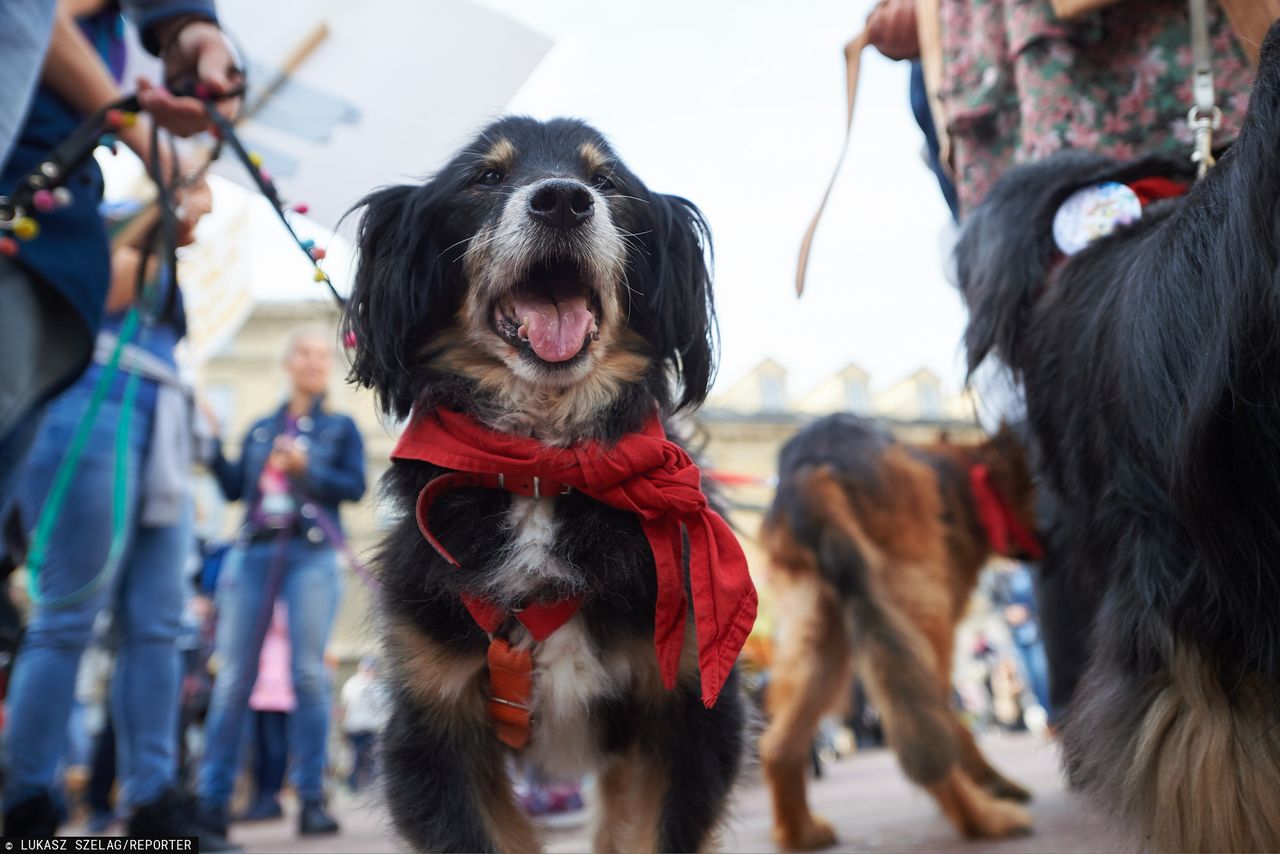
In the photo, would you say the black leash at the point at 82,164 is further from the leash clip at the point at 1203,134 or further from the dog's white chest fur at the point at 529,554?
the leash clip at the point at 1203,134

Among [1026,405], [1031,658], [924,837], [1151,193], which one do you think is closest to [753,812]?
[924,837]

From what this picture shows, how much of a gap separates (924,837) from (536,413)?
2129 mm

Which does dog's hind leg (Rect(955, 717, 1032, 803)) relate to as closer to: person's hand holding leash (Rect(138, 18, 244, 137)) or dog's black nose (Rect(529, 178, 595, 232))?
dog's black nose (Rect(529, 178, 595, 232))

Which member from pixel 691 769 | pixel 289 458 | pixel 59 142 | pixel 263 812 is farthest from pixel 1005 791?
pixel 263 812

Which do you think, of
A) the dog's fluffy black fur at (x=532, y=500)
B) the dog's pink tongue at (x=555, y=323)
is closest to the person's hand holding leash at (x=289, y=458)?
the dog's fluffy black fur at (x=532, y=500)

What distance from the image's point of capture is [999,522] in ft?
13.7

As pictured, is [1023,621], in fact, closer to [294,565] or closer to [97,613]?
[294,565]

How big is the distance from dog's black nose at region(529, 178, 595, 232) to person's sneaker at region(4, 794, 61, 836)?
7.54ft

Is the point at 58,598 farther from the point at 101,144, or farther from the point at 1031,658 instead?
the point at 1031,658

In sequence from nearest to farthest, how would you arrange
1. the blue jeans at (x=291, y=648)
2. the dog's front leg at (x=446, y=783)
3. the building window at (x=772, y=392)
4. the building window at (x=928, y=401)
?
1. the dog's front leg at (x=446, y=783)
2. the blue jeans at (x=291, y=648)
3. the building window at (x=772, y=392)
4. the building window at (x=928, y=401)

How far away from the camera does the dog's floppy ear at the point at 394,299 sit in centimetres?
234

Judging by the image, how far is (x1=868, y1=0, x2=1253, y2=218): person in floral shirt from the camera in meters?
2.87

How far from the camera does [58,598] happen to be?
3.21 metres

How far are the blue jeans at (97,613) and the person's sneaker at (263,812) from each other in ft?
10.5
